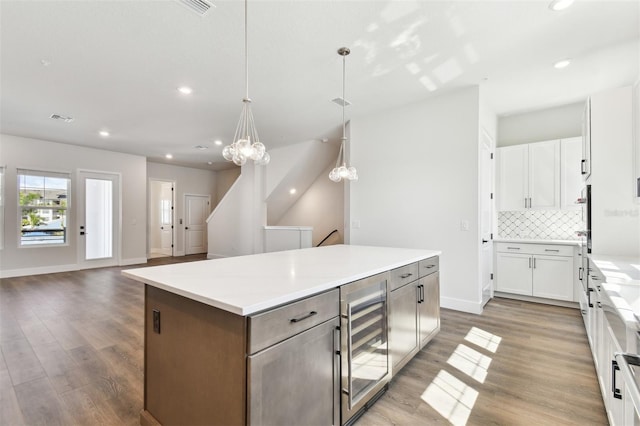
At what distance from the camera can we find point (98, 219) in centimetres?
721

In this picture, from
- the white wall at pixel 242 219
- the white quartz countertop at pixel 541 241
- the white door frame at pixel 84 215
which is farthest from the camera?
the white wall at pixel 242 219

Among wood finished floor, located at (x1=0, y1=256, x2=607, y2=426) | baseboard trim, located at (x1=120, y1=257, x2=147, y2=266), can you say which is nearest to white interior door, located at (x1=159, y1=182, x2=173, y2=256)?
baseboard trim, located at (x1=120, y1=257, x2=147, y2=266)

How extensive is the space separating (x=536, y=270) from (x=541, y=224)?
2.99 feet

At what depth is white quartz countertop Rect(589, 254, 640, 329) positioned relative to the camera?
1177 millimetres

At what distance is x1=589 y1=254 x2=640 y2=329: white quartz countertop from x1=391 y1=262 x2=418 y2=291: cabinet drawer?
3.67 ft

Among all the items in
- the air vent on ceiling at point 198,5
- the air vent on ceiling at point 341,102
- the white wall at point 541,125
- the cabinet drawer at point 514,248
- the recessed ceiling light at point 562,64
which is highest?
the recessed ceiling light at point 562,64

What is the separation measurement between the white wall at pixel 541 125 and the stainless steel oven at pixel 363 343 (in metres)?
4.33

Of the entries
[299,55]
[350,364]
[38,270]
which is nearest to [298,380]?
[350,364]

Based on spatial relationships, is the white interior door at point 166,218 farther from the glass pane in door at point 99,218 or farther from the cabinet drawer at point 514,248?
the cabinet drawer at point 514,248

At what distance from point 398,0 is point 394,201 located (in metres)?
2.69

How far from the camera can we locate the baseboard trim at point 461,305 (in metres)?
3.73

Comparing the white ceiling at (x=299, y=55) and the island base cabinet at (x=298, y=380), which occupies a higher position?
the white ceiling at (x=299, y=55)

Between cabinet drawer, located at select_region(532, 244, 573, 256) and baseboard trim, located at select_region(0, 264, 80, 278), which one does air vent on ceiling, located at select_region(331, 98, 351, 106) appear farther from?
baseboard trim, located at select_region(0, 264, 80, 278)

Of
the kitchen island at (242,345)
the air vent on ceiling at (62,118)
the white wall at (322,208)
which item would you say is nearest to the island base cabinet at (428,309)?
the kitchen island at (242,345)
